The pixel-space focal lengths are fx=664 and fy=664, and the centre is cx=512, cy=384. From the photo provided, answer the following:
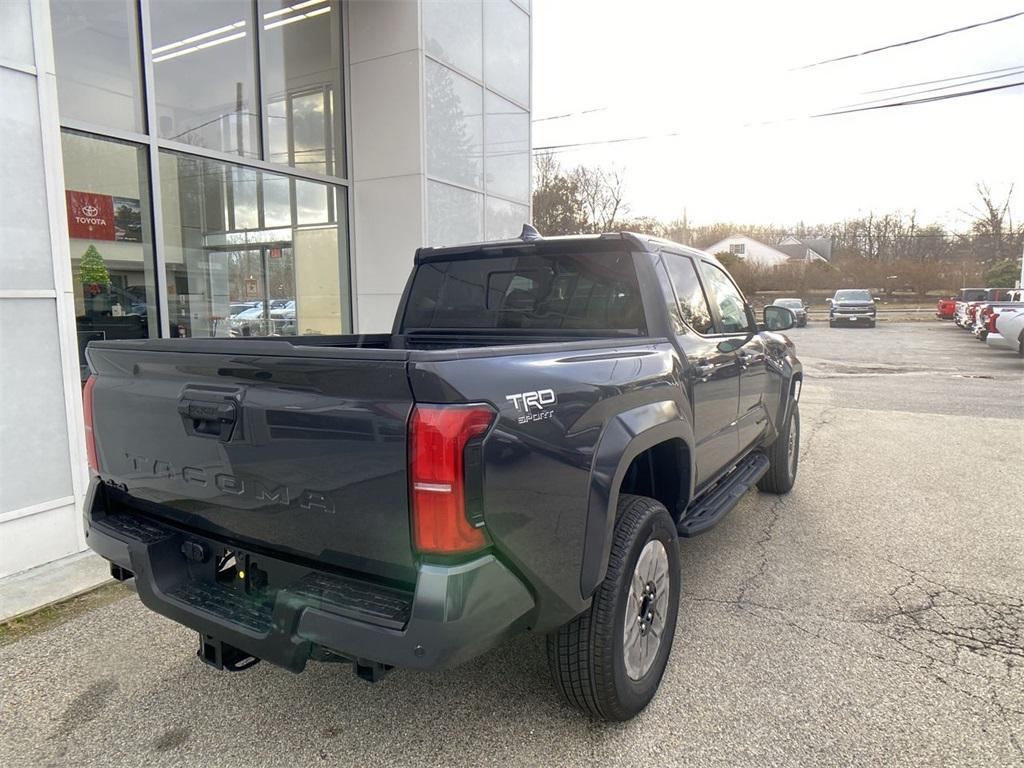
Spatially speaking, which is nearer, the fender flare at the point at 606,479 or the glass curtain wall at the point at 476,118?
the fender flare at the point at 606,479

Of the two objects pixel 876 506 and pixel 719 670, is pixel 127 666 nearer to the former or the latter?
pixel 719 670

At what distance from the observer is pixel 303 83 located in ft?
26.4

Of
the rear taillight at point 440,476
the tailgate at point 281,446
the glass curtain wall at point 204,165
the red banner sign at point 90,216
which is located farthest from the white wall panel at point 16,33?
the rear taillight at point 440,476

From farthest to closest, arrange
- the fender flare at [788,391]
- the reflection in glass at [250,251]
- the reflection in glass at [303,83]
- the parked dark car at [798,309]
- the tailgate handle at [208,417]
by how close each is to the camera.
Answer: the reflection in glass at [303,83] → the reflection in glass at [250,251] → the parked dark car at [798,309] → the fender flare at [788,391] → the tailgate handle at [208,417]

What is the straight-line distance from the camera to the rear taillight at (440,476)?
1.79 m

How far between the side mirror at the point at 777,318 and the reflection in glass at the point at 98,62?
564 cm

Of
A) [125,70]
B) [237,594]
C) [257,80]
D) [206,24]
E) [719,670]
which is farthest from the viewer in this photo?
[257,80]

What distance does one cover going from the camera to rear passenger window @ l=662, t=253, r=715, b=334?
359 cm

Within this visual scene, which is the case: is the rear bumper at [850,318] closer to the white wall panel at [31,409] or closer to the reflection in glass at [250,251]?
the reflection in glass at [250,251]

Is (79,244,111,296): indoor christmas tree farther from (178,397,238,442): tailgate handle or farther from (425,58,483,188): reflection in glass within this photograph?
(178,397,238,442): tailgate handle

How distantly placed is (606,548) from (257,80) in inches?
287

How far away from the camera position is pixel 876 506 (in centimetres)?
543

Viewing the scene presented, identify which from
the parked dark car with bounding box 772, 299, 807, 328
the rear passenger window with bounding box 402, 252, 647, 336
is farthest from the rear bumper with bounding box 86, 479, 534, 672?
the parked dark car with bounding box 772, 299, 807, 328

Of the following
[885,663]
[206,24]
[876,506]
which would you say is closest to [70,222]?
[206,24]
